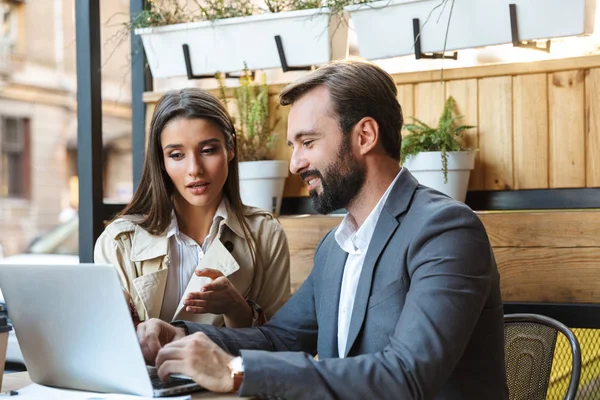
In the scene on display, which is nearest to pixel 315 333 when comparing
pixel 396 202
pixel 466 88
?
pixel 396 202

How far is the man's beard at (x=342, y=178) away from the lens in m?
1.71

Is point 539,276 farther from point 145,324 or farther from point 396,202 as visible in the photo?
point 145,324

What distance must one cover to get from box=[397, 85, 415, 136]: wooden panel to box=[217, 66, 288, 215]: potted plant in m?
0.44

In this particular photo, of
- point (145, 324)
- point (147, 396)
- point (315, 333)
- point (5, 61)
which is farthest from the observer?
point (5, 61)

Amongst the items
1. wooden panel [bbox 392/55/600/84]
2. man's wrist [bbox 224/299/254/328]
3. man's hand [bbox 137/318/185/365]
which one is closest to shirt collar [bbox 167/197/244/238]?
man's wrist [bbox 224/299/254/328]

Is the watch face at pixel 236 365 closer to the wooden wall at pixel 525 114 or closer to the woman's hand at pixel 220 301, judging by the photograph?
the woman's hand at pixel 220 301

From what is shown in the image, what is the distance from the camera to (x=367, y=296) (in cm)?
163

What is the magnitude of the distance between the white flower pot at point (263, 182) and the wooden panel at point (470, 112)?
2.00 ft

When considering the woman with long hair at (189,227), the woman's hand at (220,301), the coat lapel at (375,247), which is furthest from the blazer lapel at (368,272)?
the woman with long hair at (189,227)

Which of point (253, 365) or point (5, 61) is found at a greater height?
point (5, 61)

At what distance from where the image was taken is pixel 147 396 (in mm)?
1325

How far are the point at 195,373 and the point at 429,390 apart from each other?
399mm

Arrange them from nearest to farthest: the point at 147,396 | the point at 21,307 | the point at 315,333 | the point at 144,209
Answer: the point at 147,396 → the point at 21,307 → the point at 315,333 → the point at 144,209

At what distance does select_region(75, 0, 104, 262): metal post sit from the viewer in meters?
2.84
